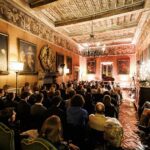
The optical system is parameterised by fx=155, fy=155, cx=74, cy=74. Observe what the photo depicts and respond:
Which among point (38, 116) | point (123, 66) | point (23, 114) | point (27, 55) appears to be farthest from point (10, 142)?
point (123, 66)

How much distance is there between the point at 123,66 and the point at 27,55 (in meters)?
11.3

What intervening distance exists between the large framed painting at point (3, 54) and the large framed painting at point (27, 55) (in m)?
0.84

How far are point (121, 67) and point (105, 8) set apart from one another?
977 cm

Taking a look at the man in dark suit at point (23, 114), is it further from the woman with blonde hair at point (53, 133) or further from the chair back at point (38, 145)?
the chair back at point (38, 145)

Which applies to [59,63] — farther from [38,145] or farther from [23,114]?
[38,145]

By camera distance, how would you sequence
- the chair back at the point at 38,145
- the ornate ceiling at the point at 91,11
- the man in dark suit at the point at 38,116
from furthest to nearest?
1. the ornate ceiling at the point at 91,11
2. the man in dark suit at the point at 38,116
3. the chair back at the point at 38,145

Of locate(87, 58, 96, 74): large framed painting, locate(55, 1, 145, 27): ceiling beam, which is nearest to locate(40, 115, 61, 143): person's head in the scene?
locate(55, 1, 145, 27): ceiling beam

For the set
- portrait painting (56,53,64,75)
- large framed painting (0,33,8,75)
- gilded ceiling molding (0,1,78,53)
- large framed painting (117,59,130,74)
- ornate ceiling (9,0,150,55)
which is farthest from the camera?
large framed painting (117,59,130,74)

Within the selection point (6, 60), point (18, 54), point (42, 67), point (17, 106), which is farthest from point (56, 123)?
point (42, 67)

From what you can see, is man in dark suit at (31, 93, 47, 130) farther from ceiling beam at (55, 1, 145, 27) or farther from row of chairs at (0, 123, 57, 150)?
ceiling beam at (55, 1, 145, 27)

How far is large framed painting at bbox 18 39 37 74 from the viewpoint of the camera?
6.60 meters

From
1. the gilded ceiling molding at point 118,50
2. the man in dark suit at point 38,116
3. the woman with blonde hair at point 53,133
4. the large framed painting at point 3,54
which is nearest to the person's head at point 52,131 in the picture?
the woman with blonde hair at point 53,133

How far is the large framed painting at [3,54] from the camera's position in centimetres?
541

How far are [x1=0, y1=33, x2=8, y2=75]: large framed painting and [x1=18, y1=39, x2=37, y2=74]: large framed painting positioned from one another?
0.84 meters
